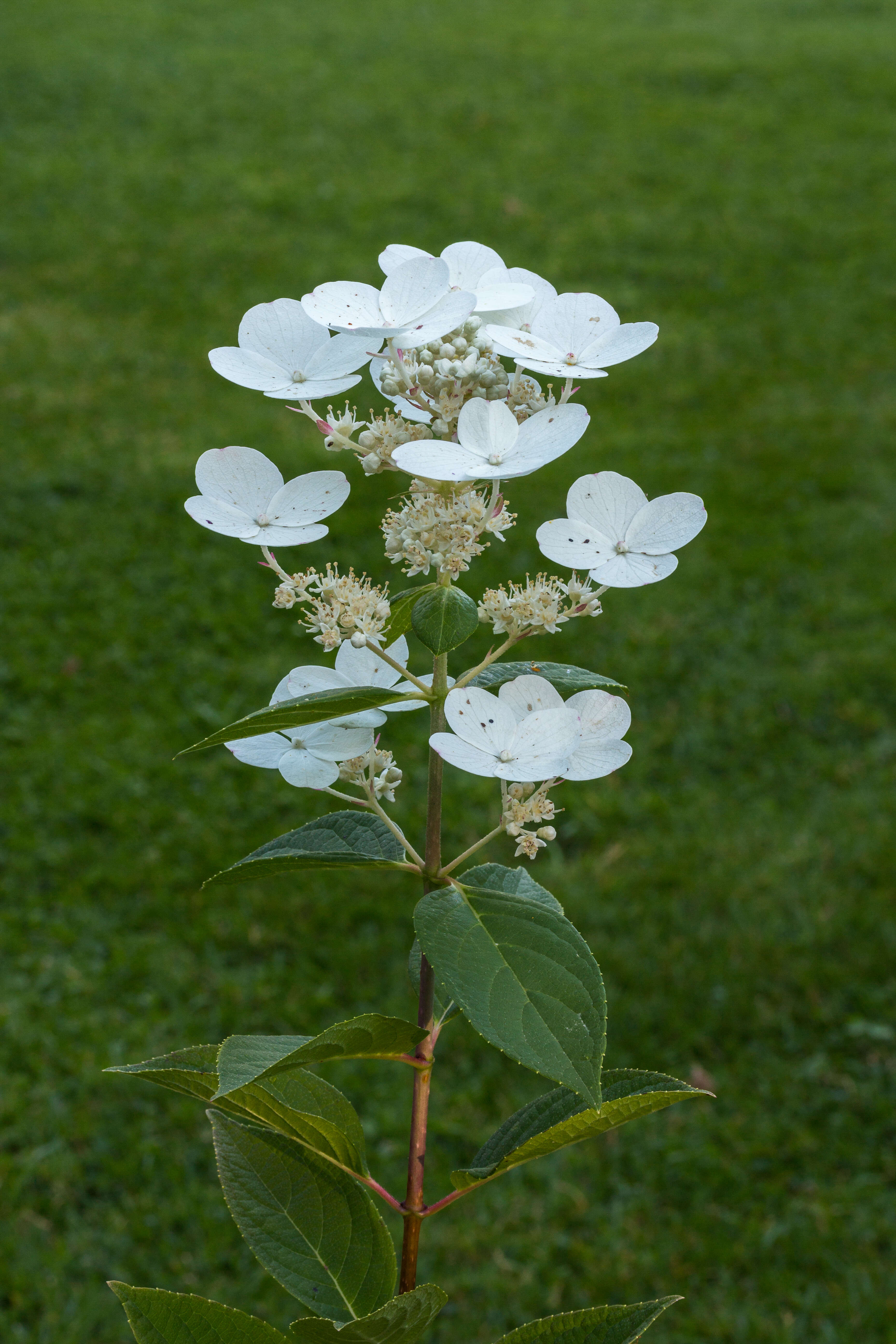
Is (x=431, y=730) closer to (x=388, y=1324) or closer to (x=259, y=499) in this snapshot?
(x=259, y=499)

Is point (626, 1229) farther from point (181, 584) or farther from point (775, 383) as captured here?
point (775, 383)

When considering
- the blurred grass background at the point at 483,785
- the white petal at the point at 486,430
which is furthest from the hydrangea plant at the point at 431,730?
the blurred grass background at the point at 483,785

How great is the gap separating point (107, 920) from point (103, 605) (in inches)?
58.6

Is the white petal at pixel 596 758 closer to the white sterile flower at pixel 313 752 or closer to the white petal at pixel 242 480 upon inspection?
the white sterile flower at pixel 313 752

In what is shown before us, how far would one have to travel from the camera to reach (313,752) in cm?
100

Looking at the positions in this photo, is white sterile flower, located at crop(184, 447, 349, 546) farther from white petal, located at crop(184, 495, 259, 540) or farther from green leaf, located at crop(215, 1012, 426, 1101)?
green leaf, located at crop(215, 1012, 426, 1101)

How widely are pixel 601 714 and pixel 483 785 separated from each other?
285 centimetres

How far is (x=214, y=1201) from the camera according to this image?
8.96 ft

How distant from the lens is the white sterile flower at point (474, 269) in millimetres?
952

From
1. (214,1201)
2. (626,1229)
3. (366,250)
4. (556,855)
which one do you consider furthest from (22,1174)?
(366,250)

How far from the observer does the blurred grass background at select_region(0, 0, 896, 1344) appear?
2.68 meters

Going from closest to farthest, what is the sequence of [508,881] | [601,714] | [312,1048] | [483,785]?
[312,1048] → [601,714] → [508,881] → [483,785]

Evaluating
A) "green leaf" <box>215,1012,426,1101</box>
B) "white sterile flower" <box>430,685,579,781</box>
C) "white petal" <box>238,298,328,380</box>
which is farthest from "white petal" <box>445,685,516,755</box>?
"white petal" <box>238,298,328,380</box>

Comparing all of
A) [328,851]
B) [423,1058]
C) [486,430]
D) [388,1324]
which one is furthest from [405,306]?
[388,1324]
